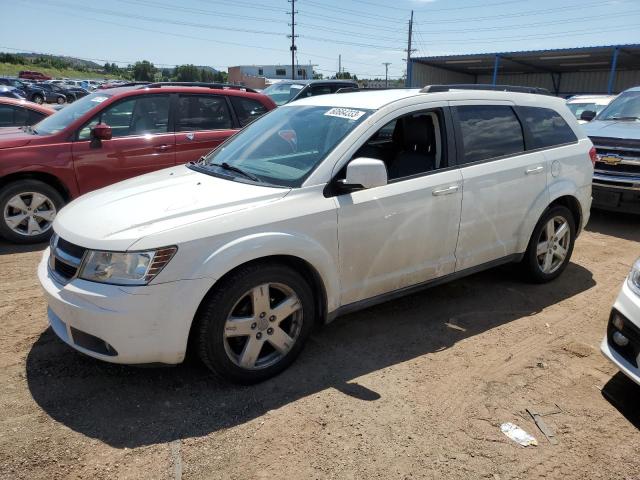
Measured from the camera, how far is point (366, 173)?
3.15 m

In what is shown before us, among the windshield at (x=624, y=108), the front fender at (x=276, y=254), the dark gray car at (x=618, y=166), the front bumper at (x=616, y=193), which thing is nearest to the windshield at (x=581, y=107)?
the windshield at (x=624, y=108)

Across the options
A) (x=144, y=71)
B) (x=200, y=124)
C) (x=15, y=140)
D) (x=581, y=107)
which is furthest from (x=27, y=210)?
(x=144, y=71)

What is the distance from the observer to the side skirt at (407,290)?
11.5 feet

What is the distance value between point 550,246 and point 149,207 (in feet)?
12.0

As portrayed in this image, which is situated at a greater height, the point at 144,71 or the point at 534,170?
the point at 144,71

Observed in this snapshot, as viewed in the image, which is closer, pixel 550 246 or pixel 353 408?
pixel 353 408

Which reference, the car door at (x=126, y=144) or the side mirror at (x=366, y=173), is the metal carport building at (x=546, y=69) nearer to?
the car door at (x=126, y=144)

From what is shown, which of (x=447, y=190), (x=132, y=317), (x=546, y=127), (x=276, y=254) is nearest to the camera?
(x=132, y=317)

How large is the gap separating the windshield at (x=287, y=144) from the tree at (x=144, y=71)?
9113cm

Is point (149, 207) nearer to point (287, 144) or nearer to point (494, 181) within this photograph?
point (287, 144)

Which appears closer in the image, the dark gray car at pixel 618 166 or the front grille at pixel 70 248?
the front grille at pixel 70 248

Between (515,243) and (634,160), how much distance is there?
145 inches

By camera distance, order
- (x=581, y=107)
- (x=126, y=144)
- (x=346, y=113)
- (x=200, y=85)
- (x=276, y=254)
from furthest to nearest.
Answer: (x=581, y=107)
(x=200, y=85)
(x=126, y=144)
(x=346, y=113)
(x=276, y=254)

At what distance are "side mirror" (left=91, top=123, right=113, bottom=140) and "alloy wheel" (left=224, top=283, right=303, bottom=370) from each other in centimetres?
395
